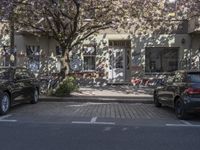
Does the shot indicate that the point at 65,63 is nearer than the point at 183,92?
No

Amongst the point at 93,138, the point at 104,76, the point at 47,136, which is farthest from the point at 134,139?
the point at 104,76

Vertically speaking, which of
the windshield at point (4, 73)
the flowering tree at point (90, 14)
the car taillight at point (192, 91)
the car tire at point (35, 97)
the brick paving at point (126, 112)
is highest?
the flowering tree at point (90, 14)

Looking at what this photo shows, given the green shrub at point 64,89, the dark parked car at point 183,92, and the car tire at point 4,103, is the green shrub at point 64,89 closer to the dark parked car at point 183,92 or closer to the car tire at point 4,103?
the car tire at point 4,103

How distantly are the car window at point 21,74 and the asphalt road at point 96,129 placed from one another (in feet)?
3.66

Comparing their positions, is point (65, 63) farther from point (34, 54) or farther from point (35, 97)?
point (34, 54)

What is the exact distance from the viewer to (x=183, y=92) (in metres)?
12.5

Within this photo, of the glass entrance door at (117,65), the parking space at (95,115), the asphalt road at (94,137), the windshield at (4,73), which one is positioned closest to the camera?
the asphalt road at (94,137)

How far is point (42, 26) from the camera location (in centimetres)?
2033

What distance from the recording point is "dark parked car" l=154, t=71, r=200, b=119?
12.1 metres

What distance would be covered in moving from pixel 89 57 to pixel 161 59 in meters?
4.49

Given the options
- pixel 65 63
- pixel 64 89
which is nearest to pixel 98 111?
pixel 64 89

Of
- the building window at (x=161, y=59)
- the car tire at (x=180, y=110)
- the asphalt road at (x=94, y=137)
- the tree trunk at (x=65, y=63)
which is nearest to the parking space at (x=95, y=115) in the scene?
the car tire at (x=180, y=110)

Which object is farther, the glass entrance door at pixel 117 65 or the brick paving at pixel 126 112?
the glass entrance door at pixel 117 65

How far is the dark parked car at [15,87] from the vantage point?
43.9 ft
